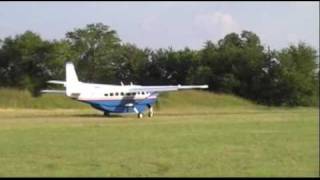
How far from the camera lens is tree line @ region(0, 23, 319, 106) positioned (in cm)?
9200

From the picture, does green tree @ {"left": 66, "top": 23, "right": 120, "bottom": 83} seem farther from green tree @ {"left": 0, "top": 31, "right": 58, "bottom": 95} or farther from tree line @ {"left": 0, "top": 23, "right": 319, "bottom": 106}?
green tree @ {"left": 0, "top": 31, "right": 58, "bottom": 95}

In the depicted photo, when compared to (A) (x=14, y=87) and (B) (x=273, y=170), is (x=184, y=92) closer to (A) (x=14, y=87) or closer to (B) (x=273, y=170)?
(A) (x=14, y=87)

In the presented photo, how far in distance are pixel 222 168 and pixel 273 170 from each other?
3.86 feet

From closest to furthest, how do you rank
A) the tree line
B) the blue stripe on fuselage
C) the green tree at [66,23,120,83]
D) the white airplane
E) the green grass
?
the white airplane < the blue stripe on fuselage < the green grass < the tree line < the green tree at [66,23,120,83]

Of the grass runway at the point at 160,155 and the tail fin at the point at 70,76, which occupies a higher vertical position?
the tail fin at the point at 70,76

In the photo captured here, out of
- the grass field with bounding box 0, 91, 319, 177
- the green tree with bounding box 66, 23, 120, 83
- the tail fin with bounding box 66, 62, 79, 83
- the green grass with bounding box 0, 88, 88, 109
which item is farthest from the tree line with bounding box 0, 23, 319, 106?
the grass field with bounding box 0, 91, 319, 177

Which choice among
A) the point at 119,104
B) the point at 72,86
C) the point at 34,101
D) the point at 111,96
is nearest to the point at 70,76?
the point at 72,86

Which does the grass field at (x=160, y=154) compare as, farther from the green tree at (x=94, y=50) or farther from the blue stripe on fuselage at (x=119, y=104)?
the green tree at (x=94, y=50)

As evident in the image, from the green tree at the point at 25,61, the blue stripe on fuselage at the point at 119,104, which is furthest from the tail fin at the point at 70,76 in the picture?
the green tree at the point at 25,61

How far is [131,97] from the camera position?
57.2m

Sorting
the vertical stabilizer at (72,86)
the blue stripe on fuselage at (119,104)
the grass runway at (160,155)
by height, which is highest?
the vertical stabilizer at (72,86)

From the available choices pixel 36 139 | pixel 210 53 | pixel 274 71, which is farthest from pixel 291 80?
pixel 36 139

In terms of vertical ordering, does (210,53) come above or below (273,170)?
above

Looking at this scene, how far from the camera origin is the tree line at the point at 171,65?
9200 cm
